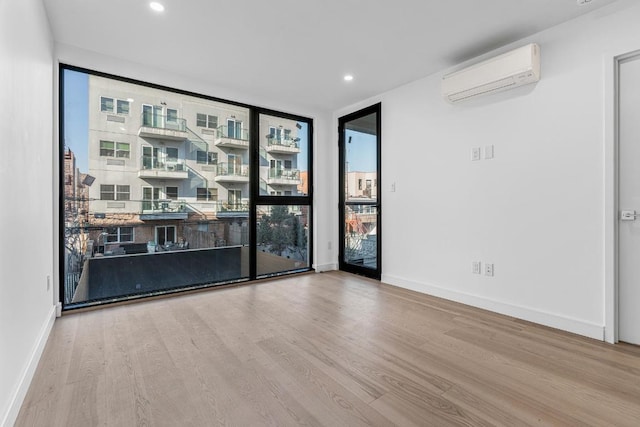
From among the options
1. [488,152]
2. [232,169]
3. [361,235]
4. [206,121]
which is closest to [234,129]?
[206,121]

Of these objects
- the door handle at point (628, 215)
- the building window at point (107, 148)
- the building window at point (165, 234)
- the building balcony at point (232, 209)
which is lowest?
the building window at point (165, 234)

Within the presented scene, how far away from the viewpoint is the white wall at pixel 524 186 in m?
2.37

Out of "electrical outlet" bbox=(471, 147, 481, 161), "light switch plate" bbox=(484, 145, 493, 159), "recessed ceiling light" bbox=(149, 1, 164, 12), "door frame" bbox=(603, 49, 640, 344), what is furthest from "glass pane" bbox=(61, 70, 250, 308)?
"door frame" bbox=(603, 49, 640, 344)

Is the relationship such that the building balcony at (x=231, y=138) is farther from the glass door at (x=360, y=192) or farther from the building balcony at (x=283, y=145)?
the glass door at (x=360, y=192)

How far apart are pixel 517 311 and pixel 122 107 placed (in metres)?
4.48

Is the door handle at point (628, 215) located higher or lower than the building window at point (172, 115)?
lower

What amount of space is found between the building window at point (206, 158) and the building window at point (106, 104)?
96 centimetres

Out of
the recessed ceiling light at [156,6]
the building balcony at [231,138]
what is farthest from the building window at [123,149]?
the recessed ceiling light at [156,6]

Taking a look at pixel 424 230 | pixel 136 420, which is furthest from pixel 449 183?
pixel 136 420

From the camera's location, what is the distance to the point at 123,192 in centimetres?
330

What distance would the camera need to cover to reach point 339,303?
3.23 meters

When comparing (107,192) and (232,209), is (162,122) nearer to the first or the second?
(107,192)

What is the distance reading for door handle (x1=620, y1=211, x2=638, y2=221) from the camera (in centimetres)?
222

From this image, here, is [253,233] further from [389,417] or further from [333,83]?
[389,417]
